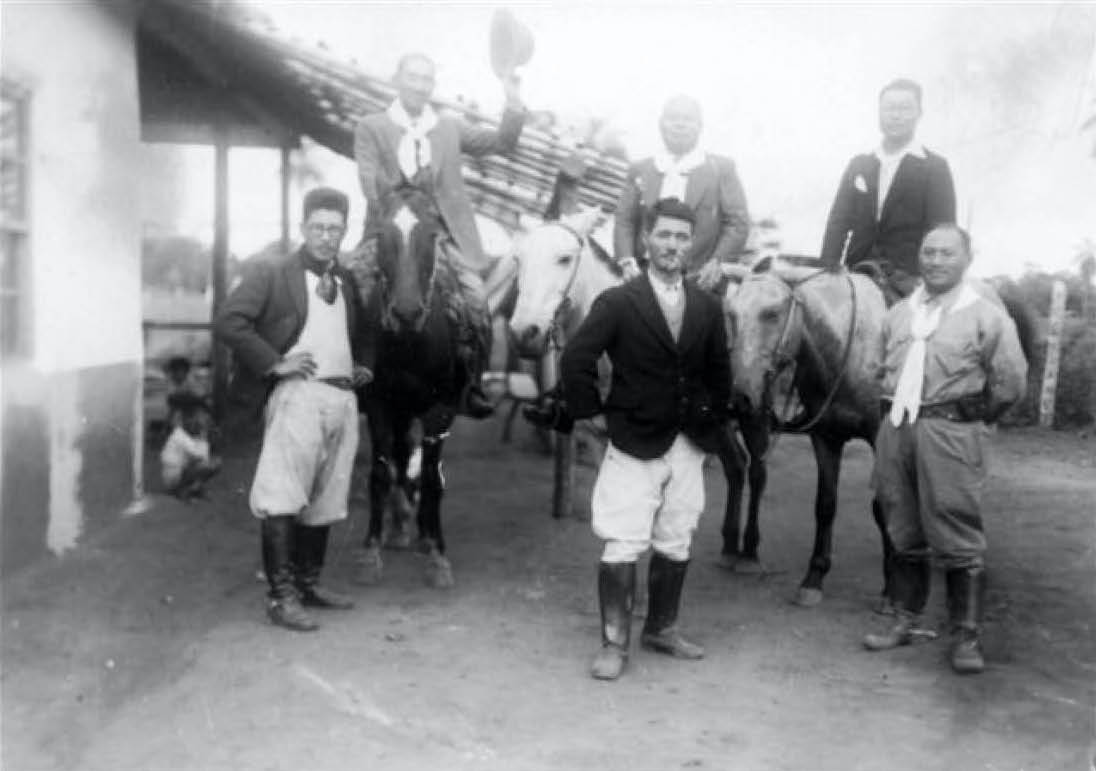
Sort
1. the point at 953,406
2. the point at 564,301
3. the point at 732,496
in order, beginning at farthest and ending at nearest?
the point at 732,496 < the point at 564,301 < the point at 953,406

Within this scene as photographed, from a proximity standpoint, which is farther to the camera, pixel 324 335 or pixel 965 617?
pixel 324 335

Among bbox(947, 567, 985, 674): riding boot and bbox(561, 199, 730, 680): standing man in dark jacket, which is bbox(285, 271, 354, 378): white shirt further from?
bbox(947, 567, 985, 674): riding boot

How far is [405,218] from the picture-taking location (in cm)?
592

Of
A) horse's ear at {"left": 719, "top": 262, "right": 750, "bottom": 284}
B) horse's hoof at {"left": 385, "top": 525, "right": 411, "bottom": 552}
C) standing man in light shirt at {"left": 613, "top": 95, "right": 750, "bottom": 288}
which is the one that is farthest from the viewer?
horse's hoof at {"left": 385, "top": 525, "right": 411, "bottom": 552}

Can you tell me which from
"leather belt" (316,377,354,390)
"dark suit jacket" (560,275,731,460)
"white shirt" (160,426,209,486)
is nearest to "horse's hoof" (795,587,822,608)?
"dark suit jacket" (560,275,731,460)

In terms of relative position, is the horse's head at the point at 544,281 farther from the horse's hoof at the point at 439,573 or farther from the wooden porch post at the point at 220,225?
the wooden porch post at the point at 220,225

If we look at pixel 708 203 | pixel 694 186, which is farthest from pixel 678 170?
pixel 708 203

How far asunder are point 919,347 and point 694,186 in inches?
81.4

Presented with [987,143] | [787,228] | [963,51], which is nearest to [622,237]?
[963,51]

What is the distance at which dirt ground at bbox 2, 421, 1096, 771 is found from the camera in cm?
410

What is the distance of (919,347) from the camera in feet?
16.3

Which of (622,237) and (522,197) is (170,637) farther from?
(522,197)

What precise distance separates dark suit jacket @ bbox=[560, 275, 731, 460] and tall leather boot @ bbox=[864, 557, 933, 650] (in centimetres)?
130

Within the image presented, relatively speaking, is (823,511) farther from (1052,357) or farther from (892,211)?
(1052,357)
